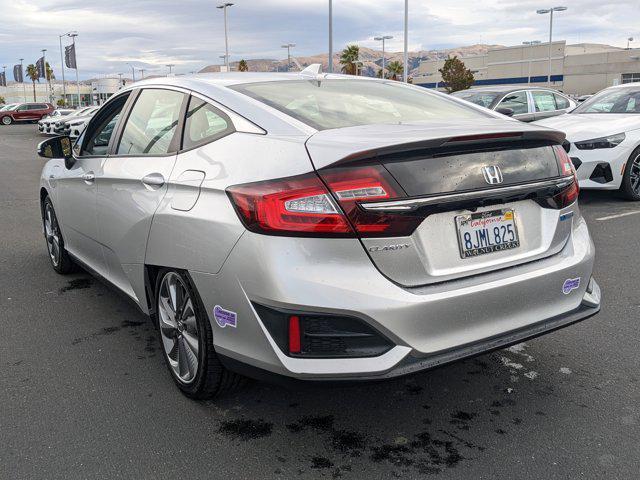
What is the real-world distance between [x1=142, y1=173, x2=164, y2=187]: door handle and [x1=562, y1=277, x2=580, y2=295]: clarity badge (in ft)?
6.36

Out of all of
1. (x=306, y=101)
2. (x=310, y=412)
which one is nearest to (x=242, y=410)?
(x=310, y=412)

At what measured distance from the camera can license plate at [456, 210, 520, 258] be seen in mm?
2595

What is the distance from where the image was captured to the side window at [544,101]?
11805 millimetres

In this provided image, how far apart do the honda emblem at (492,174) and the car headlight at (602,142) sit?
19.7ft

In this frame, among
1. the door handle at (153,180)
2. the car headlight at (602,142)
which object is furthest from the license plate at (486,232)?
the car headlight at (602,142)

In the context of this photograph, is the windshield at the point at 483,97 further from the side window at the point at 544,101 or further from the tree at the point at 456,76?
the tree at the point at 456,76

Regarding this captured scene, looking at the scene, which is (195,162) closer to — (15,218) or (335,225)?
(335,225)

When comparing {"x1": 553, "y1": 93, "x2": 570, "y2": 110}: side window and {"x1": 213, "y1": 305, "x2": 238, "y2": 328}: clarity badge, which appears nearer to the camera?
{"x1": 213, "y1": 305, "x2": 238, "y2": 328}: clarity badge

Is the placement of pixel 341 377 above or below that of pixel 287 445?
above

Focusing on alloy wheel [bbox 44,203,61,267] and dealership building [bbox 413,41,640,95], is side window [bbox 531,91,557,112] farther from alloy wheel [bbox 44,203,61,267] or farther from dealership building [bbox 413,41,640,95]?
dealership building [bbox 413,41,640,95]

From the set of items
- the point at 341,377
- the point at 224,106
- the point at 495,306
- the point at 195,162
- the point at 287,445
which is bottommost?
the point at 287,445

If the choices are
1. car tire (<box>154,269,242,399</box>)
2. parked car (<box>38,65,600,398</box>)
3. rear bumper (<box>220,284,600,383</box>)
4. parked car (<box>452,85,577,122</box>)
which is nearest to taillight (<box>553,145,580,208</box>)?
parked car (<box>38,65,600,398</box>)

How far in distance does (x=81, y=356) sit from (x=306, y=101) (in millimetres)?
1980

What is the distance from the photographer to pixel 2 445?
2768 mm
